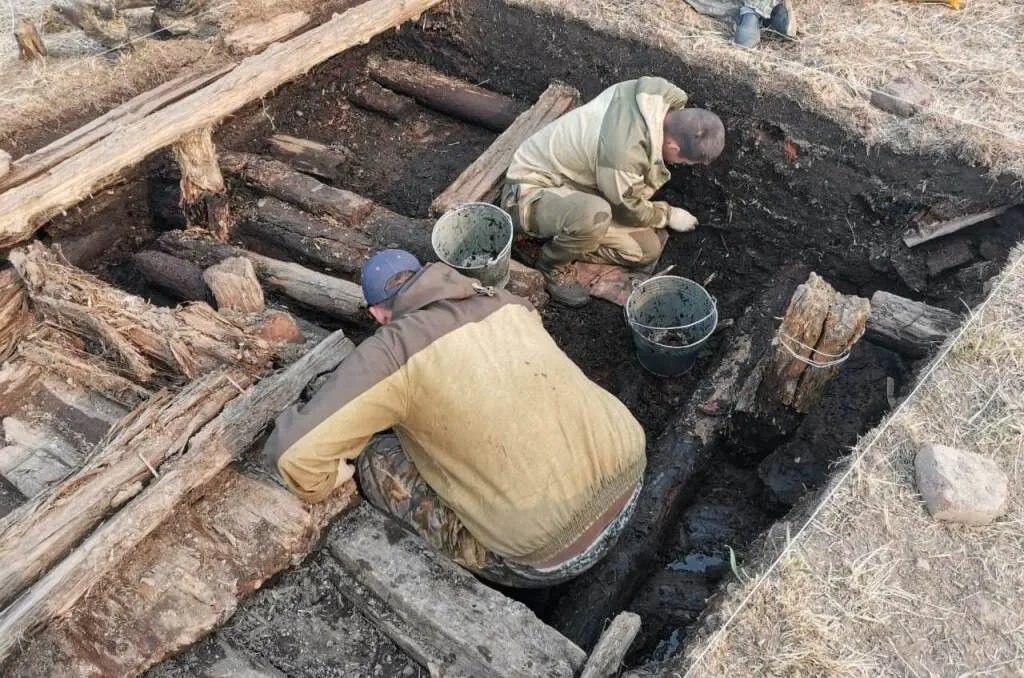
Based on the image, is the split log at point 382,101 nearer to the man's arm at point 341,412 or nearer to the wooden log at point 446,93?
the wooden log at point 446,93

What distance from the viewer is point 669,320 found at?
5.18 metres

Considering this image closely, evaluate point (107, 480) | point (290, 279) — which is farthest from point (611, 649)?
point (290, 279)

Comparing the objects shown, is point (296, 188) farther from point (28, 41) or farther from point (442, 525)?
point (442, 525)

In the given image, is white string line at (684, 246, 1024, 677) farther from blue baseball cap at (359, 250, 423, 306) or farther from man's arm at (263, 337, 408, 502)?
blue baseball cap at (359, 250, 423, 306)

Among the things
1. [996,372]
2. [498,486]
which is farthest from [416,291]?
[996,372]

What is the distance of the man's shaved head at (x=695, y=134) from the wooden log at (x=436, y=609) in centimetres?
289

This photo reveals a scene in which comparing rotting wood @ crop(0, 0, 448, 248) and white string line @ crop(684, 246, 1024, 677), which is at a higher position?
rotting wood @ crop(0, 0, 448, 248)

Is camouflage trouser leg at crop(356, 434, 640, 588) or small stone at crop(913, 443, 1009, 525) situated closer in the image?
small stone at crop(913, 443, 1009, 525)

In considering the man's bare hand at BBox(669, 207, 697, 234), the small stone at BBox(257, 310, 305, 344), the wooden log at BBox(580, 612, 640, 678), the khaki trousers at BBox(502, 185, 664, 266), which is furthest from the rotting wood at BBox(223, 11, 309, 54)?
the wooden log at BBox(580, 612, 640, 678)

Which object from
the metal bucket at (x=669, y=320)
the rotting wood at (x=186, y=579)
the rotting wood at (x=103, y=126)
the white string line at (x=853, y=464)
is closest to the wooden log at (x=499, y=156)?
the metal bucket at (x=669, y=320)

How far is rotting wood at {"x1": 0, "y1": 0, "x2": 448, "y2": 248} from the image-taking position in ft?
14.9

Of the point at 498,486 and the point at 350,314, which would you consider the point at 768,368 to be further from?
the point at 350,314

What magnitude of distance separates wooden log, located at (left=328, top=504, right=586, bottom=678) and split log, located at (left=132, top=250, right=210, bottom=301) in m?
2.14

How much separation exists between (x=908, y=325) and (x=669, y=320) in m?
1.51
